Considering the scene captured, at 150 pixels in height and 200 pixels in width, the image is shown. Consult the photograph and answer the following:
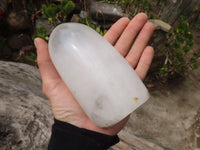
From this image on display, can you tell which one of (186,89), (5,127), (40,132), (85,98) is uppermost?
(85,98)

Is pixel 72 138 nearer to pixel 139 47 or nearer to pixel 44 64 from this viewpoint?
pixel 44 64

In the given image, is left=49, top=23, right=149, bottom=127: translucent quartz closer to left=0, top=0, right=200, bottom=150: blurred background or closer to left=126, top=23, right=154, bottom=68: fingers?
left=126, top=23, right=154, bottom=68: fingers

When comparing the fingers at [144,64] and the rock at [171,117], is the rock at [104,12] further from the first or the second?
the fingers at [144,64]

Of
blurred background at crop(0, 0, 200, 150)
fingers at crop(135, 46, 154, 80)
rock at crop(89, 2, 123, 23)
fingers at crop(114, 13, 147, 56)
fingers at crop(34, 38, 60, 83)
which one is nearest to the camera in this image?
fingers at crop(34, 38, 60, 83)

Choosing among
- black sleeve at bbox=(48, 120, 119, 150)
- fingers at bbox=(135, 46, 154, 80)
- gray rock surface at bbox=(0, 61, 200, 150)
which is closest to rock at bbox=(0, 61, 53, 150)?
gray rock surface at bbox=(0, 61, 200, 150)

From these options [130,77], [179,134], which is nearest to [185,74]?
[179,134]

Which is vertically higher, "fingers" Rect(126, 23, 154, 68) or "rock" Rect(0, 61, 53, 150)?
"fingers" Rect(126, 23, 154, 68)

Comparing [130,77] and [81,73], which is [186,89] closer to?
[130,77]

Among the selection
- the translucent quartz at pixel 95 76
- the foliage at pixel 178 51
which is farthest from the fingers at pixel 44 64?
the foliage at pixel 178 51
